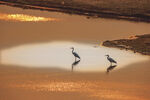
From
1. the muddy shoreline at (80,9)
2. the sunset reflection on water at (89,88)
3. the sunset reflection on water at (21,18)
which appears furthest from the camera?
the muddy shoreline at (80,9)

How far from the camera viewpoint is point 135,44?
5215 millimetres

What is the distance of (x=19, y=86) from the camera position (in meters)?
4.25

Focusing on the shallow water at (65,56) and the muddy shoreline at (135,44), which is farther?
the muddy shoreline at (135,44)

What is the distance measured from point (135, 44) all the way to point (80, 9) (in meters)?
0.95

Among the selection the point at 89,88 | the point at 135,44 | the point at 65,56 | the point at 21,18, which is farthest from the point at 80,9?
the point at 89,88

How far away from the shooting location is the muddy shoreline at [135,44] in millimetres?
5035

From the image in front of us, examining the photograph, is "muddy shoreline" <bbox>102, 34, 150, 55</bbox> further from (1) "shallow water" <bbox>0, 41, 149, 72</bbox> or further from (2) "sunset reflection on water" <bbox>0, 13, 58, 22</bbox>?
(2) "sunset reflection on water" <bbox>0, 13, 58, 22</bbox>

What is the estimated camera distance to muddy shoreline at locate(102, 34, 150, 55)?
5.04m

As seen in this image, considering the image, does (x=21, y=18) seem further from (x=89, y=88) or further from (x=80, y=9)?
(x=89, y=88)

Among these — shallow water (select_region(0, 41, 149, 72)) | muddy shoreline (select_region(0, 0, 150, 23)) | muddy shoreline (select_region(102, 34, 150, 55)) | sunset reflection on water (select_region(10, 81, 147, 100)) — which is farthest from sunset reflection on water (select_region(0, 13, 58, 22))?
sunset reflection on water (select_region(10, 81, 147, 100))

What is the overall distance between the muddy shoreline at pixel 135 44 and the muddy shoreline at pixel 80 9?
0.52 meters

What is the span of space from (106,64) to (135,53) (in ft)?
1.54

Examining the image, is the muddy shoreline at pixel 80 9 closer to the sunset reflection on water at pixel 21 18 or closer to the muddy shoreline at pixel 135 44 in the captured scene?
the sunset reflection on water at pixel 21 18

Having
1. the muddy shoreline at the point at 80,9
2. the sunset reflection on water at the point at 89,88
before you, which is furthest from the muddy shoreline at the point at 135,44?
the sunset reflection on water at the point at 89,88
